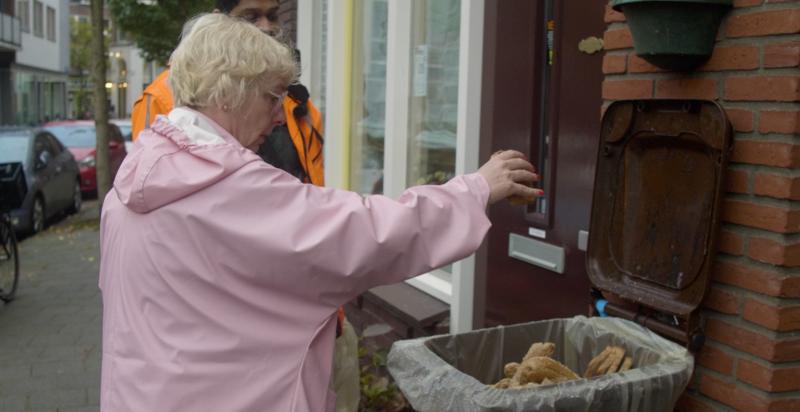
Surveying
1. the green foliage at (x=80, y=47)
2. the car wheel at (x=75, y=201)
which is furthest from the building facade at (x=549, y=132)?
→ the green foliage at (x=80, y=47)

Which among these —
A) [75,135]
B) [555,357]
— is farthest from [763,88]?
[75,135]

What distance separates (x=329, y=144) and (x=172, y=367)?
14.8ft

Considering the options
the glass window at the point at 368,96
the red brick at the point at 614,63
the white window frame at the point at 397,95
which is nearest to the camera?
the red brick at the point at 614,63

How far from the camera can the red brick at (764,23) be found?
7.06 feet

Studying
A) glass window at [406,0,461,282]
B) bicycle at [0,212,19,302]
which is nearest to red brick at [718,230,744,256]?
glass window at [406,0,461,282]

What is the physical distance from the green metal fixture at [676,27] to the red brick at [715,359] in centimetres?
83

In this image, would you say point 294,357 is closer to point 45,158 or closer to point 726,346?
point 726,346

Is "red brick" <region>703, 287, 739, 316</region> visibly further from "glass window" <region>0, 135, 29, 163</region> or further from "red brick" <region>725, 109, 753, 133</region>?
"glass window" <region>0, 135, 29, 163</region>

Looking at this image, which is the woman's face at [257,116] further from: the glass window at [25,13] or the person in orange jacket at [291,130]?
the glass window at [25,13]

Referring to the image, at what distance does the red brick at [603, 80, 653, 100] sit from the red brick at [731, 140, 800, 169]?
393mm

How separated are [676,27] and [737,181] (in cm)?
46

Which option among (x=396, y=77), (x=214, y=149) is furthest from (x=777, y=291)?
(x=396, y=77)

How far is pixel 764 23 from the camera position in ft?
7.28

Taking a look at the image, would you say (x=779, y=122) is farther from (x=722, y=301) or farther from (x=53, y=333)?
(x=53, y=333)
